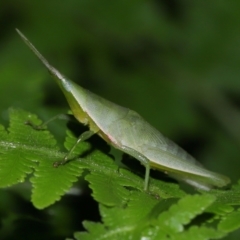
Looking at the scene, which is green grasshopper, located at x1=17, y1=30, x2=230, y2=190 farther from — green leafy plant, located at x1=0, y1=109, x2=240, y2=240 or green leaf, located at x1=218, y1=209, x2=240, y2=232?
green leaf, located at x1=218, y1=209, x2=240, y2=232

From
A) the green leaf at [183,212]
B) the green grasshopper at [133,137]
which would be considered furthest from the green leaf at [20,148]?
the green leaf at [183,212]

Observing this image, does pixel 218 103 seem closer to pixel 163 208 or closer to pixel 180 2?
pixel 180 2

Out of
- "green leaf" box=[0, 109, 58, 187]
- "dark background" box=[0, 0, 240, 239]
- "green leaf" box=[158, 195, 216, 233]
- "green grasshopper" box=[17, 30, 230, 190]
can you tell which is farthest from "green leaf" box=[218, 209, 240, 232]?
"dark background" box=[0, 0, 240, 239]

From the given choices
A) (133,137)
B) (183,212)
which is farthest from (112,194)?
(133,137)

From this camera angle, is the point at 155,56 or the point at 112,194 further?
the point at 155,56

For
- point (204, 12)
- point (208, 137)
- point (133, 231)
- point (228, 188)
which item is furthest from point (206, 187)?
point (204, 12)

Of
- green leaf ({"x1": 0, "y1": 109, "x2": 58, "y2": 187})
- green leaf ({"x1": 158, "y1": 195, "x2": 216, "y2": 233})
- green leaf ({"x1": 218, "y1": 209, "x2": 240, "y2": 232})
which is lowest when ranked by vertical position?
green leaf ({"x1": 0, "y1": 109, "x2": 58, "y2": 187})

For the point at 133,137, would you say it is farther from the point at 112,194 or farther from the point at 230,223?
the point at 230,223
